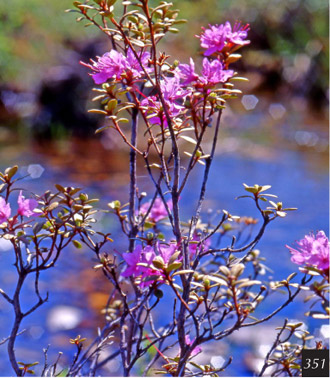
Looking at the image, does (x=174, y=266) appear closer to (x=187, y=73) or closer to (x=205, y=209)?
(x=187, y=73)

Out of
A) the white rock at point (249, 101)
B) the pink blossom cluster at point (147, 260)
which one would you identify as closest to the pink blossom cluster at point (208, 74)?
the pink blossom cluster at point (147, 260)

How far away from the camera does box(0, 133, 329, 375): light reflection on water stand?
249 centimetres

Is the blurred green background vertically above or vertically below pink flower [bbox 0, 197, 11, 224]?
above

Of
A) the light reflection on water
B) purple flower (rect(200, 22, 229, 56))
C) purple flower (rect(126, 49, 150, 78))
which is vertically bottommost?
purple flower (rect(126, 49, 150, 78))

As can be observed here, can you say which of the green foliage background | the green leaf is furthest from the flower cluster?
the green foliage background

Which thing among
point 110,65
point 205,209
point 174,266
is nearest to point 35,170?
point 205,209

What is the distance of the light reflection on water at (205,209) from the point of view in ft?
8.17

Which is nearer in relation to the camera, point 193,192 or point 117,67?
point 117,67

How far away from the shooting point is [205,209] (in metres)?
3.77

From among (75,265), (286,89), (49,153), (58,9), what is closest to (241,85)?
(286,89)

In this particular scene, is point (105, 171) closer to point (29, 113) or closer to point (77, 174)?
point (77, 174)

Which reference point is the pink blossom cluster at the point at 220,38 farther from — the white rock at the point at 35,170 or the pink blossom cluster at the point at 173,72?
the white rock at the point at 35,170

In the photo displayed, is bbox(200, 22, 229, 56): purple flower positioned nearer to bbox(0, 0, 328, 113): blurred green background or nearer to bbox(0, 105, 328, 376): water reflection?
bbox(0, 105, 328, 376): water reflection

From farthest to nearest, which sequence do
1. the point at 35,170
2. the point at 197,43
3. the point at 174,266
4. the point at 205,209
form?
1. the point at 197,43
2. the point at 35,170
3. the point at 205,209
4. the point at 174,266
